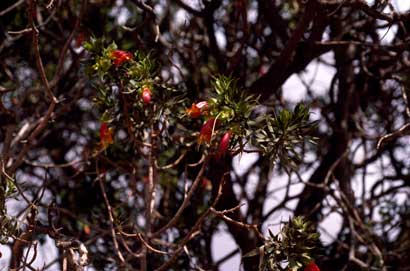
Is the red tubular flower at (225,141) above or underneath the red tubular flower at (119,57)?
underneath

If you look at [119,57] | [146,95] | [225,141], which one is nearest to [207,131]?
[225,141]

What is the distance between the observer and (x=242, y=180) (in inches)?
204

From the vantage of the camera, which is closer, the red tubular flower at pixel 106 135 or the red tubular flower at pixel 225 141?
the red tubular flower at pixel 225 141

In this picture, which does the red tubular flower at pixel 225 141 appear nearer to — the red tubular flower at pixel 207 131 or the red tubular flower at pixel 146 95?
the red tubular flower at pixel 207 131

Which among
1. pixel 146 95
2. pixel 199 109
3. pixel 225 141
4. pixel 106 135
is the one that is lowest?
pixel 225 141

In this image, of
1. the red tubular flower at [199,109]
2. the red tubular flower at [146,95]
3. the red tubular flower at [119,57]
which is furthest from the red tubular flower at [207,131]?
the red tubular flower at [119,57]

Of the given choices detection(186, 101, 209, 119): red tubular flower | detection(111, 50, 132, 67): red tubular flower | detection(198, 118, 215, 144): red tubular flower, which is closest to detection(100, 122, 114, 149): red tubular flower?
detection(111, 50, 132, 67): red tubular flower

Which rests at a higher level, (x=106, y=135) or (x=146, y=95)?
(x=106, y=135)

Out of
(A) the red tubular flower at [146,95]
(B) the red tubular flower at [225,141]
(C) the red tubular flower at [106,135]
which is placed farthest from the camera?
(C) the red tubular flower at [106,135]

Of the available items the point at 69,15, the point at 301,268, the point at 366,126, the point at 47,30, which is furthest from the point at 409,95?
the point at 47,30

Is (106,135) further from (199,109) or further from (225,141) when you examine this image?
(225,141)

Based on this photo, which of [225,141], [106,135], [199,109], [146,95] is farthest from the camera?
[106,135]

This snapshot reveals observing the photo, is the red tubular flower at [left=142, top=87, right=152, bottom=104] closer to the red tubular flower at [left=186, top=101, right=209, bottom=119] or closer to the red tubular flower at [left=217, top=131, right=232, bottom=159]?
the red tubular flower at [left=186, top=101, right=209, bottom=119]

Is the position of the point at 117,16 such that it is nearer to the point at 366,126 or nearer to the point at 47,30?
the point at 47,30
